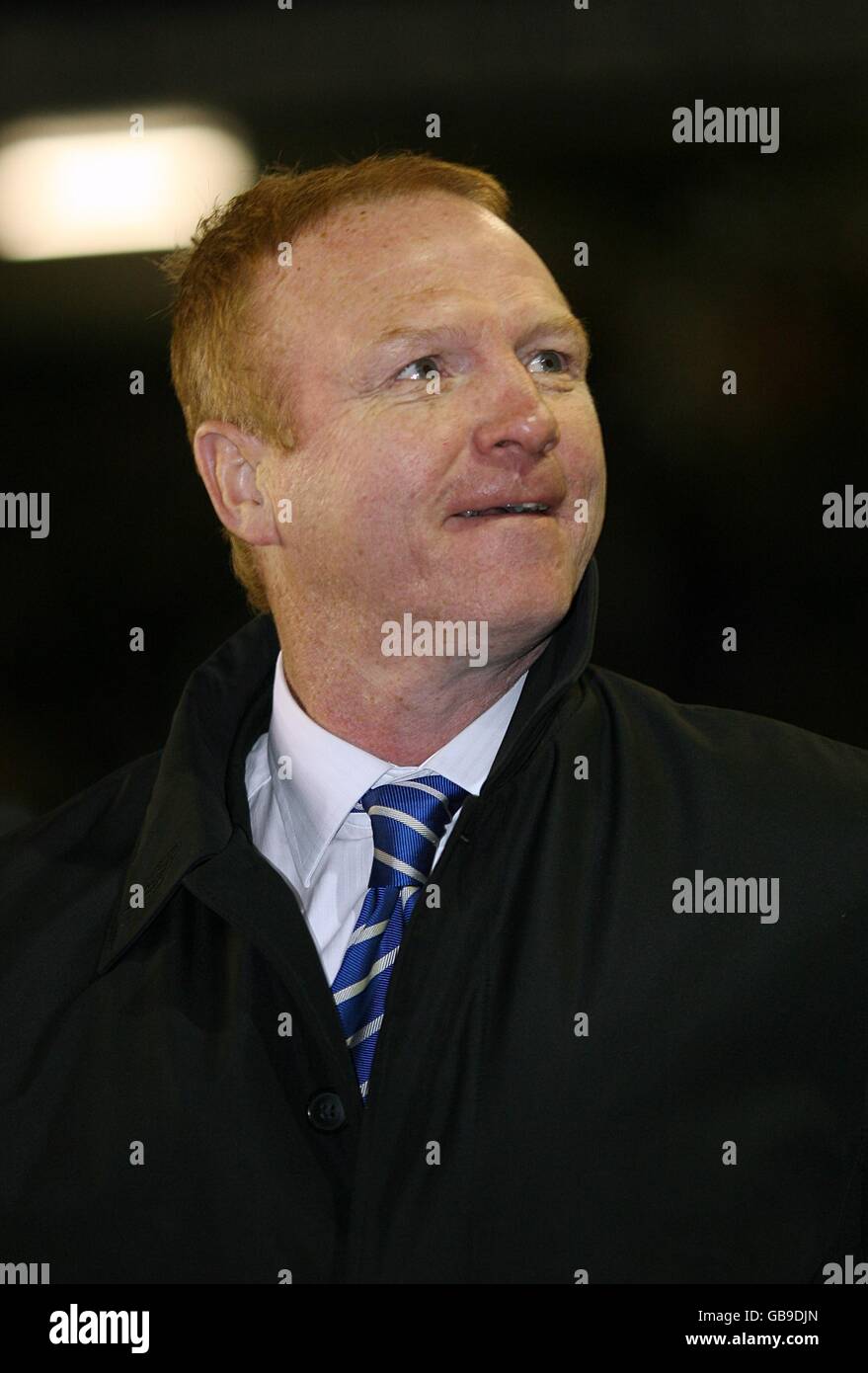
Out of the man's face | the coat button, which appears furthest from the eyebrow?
the coat button

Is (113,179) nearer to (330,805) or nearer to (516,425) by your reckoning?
(516,425)

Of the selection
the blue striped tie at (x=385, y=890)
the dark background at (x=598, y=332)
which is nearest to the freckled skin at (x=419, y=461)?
the blue striped tie at (x=385, y=890)

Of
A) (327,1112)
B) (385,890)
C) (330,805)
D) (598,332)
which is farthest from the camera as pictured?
(598,332)

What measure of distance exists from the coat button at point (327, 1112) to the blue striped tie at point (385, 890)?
0.04 meters

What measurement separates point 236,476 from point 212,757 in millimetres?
386

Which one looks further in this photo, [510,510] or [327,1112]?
[510,510]

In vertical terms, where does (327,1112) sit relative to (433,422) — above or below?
below

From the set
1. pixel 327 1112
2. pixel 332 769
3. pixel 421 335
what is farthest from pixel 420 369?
pixel 327 1112

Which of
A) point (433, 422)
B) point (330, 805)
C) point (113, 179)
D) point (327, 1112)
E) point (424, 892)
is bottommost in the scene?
point (327, 1112)

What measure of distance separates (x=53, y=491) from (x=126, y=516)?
0.12 metres

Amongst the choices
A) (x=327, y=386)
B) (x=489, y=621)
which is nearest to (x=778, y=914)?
(x=489, y=621)

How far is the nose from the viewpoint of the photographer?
1658mm

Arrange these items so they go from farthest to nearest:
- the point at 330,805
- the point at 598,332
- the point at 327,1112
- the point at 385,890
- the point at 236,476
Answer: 1. the point at 598,332
2. the point at 236,476
3. the point at 330,805
4. the point at 385,890
5. the point at 327,1112

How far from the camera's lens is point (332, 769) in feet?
5.87
